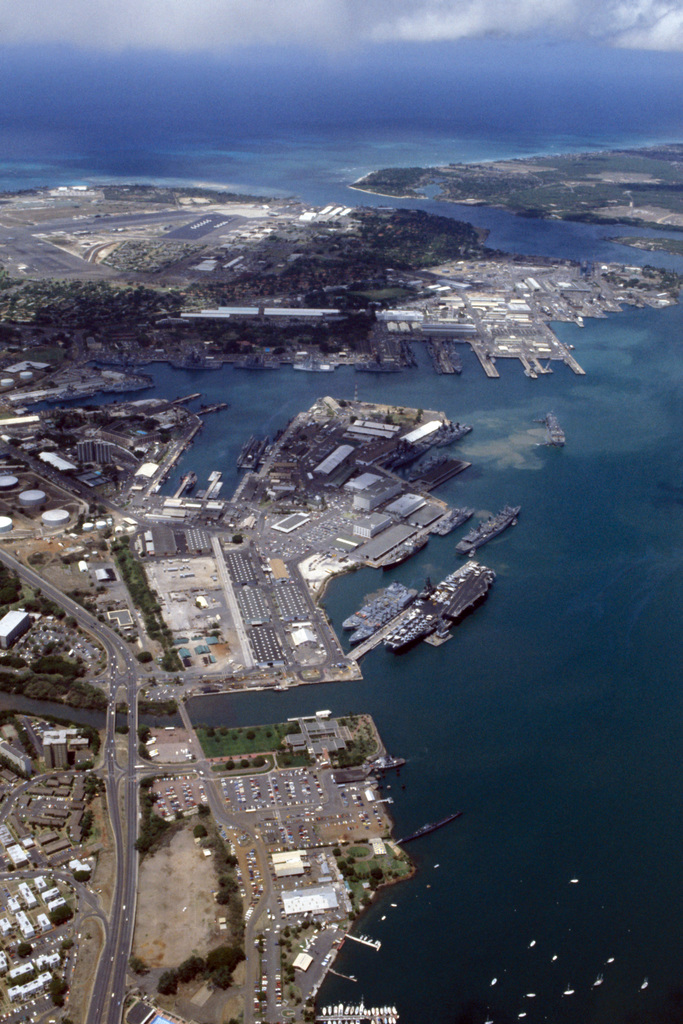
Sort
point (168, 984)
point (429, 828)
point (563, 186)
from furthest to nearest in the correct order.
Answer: point (563, 186) → point (429, 828) → point (168, 984)

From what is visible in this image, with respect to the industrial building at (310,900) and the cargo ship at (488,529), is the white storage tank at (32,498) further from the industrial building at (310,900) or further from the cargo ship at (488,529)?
the industrial building at (310,900)

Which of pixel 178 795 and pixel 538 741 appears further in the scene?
pixel 538 741

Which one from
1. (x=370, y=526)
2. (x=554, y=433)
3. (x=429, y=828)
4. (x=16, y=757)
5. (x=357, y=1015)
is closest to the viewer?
(x=357, y=1015)

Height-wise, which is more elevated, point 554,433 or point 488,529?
point 554,433

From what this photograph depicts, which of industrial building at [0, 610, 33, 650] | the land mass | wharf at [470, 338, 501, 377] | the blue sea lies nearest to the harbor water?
the blue sea

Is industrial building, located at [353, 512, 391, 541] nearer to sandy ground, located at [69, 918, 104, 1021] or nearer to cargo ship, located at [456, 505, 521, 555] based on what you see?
cargo ship, located at [456, 505, 521, 555]

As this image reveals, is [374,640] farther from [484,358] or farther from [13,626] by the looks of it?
[484,358]

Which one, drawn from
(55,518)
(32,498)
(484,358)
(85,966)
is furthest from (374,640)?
(484,358)
